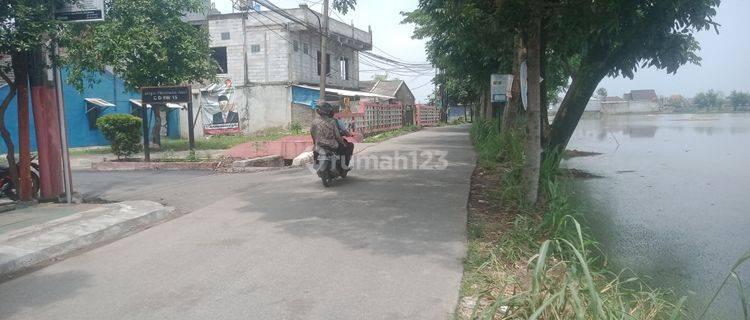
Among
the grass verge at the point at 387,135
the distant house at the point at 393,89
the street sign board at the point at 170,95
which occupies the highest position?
the distant house at the point at 393,89

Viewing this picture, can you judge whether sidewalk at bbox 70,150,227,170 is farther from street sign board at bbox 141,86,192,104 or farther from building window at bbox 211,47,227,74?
building window at bbox 211,47,227,74

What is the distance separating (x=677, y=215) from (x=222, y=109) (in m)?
21.6

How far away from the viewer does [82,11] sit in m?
7.39

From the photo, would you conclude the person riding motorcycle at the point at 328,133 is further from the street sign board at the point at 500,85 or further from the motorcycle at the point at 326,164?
the street sign board at the point at 500,85

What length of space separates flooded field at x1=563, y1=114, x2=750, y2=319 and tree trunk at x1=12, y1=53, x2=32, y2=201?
25.1 ft

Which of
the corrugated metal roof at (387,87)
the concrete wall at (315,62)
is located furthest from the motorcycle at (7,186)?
the corrugated metal roof at (387,87)

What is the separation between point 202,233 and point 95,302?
76.2 inches

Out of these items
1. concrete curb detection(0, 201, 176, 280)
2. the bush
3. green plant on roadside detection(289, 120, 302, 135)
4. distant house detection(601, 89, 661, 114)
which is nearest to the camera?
concrete curb detection(0, 201, 176, 280)

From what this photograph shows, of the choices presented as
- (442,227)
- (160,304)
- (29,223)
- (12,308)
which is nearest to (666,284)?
(442,227)

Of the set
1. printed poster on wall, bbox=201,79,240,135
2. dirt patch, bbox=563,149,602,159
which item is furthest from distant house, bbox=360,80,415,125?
dirt patch, bbox=563,149,602,159

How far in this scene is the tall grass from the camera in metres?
3.03

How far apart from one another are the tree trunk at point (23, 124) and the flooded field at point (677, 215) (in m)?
7.66

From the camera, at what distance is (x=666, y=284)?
191 inches

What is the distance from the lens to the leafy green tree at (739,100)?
22394mm
